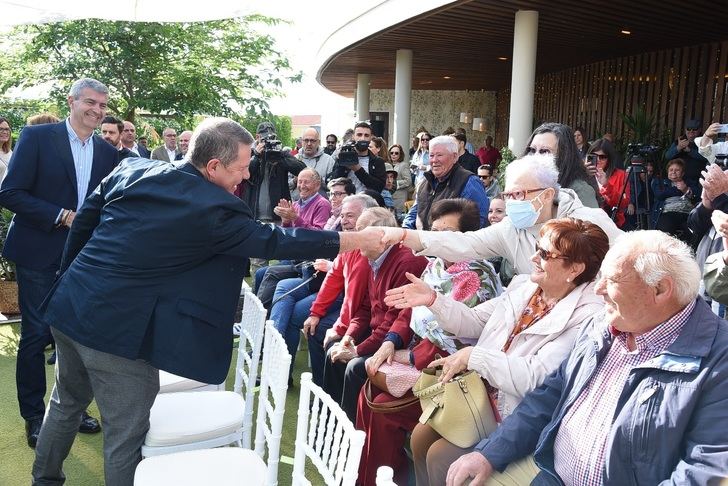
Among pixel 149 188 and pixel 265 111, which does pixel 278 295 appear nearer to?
pixel 149 188

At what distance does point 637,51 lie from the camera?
42.3ft

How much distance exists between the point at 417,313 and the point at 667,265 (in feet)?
4.23

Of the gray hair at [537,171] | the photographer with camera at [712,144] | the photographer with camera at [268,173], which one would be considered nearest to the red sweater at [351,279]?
the gray hair at [537,171]

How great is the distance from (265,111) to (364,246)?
12.2 metres

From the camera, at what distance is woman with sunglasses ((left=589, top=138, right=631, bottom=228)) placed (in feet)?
20.4

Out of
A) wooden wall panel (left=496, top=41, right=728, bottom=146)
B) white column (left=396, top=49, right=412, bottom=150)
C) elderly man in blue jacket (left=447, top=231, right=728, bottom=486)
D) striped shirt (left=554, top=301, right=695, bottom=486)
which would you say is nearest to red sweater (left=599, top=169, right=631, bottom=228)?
elderly man in blue jacket (left=447, top=231, right=728, bottom=486)

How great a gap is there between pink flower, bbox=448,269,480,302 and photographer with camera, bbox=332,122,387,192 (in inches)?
101

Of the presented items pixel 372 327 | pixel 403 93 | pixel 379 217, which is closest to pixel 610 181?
pixel 379 217

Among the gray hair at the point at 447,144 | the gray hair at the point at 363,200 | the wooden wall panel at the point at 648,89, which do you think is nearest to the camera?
the gray hair at the point at 363,200

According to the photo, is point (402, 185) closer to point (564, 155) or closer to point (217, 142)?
point (564, 155)

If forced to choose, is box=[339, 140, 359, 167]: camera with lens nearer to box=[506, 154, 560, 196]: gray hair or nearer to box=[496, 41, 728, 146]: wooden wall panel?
box=[506, 154, 560, 196]: gray hair

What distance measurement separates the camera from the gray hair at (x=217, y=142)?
226cm

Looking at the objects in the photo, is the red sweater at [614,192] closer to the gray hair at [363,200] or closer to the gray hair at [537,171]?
the gray hair at [363,200]

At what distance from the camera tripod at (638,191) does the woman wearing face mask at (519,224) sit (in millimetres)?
3309
